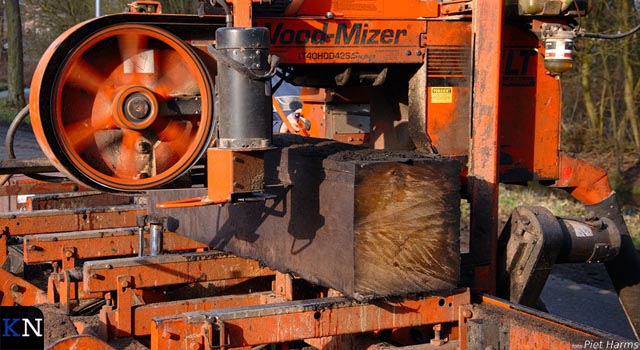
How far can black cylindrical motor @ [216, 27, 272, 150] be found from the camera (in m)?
3.97

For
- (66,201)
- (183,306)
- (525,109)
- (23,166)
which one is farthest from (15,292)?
(525,109)

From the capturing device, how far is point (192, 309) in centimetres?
494

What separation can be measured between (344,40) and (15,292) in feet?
9.76

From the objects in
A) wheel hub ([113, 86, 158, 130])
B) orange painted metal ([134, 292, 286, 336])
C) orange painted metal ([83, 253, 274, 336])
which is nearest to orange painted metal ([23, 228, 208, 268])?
orange painted metal ([83, 253, 274, 336])

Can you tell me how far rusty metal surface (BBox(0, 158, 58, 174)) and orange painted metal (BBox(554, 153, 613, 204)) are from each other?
313 centimetres

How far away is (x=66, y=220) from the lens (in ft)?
21.6

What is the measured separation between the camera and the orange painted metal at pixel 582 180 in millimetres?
5719

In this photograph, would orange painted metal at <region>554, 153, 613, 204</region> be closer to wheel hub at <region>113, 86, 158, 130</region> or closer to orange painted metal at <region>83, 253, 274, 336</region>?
orange painted metal at <region>83, 253, 274, 336</region>

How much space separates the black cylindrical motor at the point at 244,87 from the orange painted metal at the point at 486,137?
1549mm

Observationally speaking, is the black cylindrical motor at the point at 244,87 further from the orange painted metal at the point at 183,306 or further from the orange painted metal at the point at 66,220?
the orange painted metal at the point at 66,220

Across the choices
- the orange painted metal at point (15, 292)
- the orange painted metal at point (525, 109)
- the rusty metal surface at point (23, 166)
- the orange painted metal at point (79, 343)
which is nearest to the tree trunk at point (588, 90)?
the orange painted metal at point (525, 109)

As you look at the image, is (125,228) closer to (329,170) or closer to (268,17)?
(268,17)

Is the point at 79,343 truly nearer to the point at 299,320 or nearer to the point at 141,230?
the point at 299,320

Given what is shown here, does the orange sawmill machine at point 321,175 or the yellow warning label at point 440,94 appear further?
the yellow warning label at point 440,94
